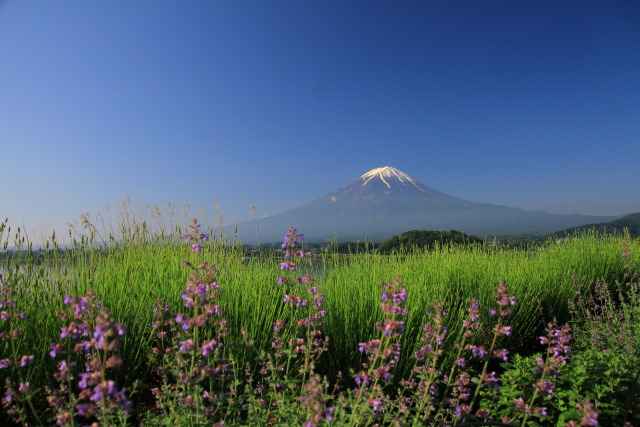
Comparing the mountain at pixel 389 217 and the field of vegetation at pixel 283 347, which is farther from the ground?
the mountain at pixel 389 217

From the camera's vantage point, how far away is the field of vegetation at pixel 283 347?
175cm

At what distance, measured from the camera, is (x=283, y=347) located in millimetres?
3129

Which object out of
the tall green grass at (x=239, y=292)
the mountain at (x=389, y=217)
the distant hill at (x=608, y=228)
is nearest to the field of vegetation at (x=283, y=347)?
the tall green grass at (x=239, y=292)

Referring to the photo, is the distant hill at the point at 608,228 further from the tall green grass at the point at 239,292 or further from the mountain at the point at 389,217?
the mountain at the point at 389,217

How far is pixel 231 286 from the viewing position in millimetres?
3701

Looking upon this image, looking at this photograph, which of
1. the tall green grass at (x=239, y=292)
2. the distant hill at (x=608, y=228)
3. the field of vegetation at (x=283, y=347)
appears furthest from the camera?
the distant hill at (x=608, y=228)

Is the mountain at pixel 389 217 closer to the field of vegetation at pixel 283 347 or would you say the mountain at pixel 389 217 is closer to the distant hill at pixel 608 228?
the distant hill at pixel 608 228

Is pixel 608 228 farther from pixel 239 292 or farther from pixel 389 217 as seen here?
pixel 389 217

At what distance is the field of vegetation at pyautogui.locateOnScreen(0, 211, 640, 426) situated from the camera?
1.75m

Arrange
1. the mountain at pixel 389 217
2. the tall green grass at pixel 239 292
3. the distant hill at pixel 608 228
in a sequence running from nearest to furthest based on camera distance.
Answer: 1. the tall green grass at pixel 239 292
2. the distant hill at pixel 608 228
3. the mountain at pixel 389 217

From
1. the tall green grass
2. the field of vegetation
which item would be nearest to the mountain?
the tall green grass

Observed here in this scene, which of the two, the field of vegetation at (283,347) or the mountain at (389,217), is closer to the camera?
the field of vegetation at (283,347)

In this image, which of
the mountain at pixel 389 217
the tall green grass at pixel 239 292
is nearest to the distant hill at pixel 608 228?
the tall green grass at pixel 239 292

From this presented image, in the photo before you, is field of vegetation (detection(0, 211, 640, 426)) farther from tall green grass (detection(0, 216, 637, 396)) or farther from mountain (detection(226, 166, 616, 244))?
mountain (detection(226, 166, 616, 244))
